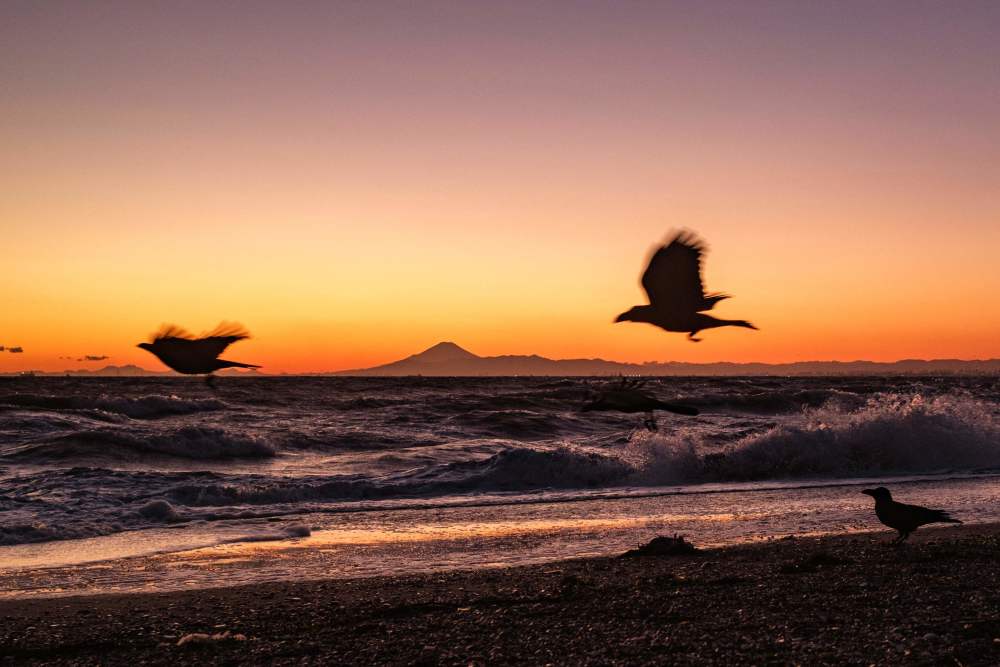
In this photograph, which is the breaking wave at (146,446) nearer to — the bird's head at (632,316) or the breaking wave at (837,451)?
the breaking wave at (837,451)

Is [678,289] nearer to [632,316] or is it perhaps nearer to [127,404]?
[632,316]

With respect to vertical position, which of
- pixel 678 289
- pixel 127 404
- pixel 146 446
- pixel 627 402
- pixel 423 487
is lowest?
pixel 423 487

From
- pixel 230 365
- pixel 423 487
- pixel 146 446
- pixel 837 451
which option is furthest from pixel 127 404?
pixel 230 365

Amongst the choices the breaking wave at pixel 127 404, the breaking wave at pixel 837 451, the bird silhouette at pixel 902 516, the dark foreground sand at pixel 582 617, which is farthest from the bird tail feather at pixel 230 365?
the breaking wave at pixel 127 404

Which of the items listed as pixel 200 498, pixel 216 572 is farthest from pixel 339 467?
pixel 216 572

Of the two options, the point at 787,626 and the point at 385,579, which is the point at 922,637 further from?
the point at 385,579

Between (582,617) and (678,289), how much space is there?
2695 millimetres

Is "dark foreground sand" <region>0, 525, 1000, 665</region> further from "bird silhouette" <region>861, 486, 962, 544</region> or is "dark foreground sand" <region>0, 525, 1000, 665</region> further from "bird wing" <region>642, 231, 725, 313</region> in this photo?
"bird wing" <region>642, 231, 725, 313</region>

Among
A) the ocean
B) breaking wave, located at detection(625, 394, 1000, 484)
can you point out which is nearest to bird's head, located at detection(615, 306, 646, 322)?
the ocean

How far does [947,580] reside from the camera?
27.4 feet

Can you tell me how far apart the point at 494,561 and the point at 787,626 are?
4947 mm

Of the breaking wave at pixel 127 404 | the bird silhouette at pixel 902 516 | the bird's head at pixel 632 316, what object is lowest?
the bird silhouette at pixel 902 516

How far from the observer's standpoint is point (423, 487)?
19062 millimetres

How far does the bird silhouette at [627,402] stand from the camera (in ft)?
21.3
